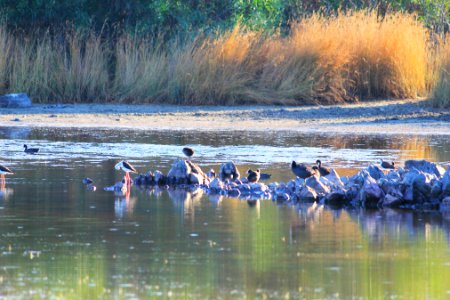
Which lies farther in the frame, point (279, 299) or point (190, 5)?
point (190, 5)

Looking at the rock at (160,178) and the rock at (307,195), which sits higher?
the rock at (160,178)

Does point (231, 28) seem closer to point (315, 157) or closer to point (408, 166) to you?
point (315, 157)

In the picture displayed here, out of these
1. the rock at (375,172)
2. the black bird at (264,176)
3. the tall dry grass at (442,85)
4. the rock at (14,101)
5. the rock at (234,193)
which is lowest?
the rock at (234,193)

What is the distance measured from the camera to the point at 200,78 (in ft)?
79.5

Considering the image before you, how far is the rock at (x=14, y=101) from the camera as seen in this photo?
891 inches

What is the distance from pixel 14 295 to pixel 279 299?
163 centimetres

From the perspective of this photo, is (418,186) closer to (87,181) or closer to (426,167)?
(426,167)

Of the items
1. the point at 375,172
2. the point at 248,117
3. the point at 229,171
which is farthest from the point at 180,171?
the point at 248,117

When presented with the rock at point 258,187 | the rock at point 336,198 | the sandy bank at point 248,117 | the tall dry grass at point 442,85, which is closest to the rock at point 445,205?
the rock at point 336,198

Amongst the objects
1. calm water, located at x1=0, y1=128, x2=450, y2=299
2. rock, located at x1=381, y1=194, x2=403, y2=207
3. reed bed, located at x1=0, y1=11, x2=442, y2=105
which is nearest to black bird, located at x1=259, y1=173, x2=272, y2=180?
calm water, located at x1=0, y1=128, x2=450, y2=299

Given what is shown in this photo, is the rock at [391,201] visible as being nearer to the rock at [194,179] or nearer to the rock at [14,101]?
the rock at [194,179]

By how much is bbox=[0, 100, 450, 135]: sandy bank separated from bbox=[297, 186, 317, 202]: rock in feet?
26.6

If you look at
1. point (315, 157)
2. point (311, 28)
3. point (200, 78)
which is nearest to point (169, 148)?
point (315, 157)

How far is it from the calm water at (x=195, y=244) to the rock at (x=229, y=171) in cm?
67
